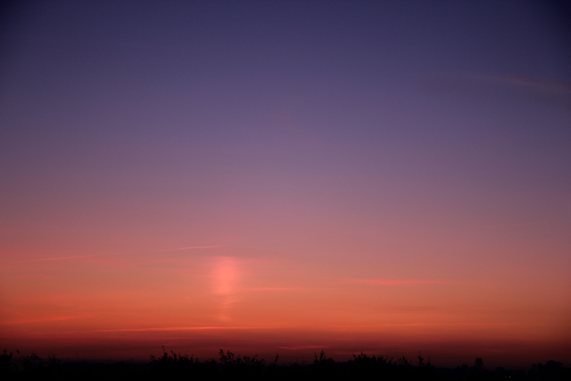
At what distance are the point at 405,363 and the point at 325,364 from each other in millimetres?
Answer: 2198

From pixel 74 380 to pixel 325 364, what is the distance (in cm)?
625

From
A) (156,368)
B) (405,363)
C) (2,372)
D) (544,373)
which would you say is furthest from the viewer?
(544,373)

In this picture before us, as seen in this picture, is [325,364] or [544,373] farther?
[544,373]

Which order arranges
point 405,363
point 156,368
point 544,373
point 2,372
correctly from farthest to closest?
point 544,373
point 405,363
point 156,368
point 2,372

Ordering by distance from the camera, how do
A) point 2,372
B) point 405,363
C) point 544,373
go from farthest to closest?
point 544,373, point 405,363, point 2,372

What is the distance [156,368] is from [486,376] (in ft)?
29.2

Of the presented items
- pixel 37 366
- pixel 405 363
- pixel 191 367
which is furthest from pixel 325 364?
pixel 37 366

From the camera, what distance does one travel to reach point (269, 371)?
18078mm

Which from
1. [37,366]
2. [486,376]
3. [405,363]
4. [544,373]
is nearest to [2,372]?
[37,366]

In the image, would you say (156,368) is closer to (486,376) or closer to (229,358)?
(229,358)

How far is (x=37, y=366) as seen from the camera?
17.2m

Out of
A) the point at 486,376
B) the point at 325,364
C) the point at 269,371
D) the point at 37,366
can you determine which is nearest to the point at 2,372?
the point at 37,366

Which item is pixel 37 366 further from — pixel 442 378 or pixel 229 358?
pixel 442 378

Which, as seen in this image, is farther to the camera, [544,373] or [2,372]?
[544,373]
